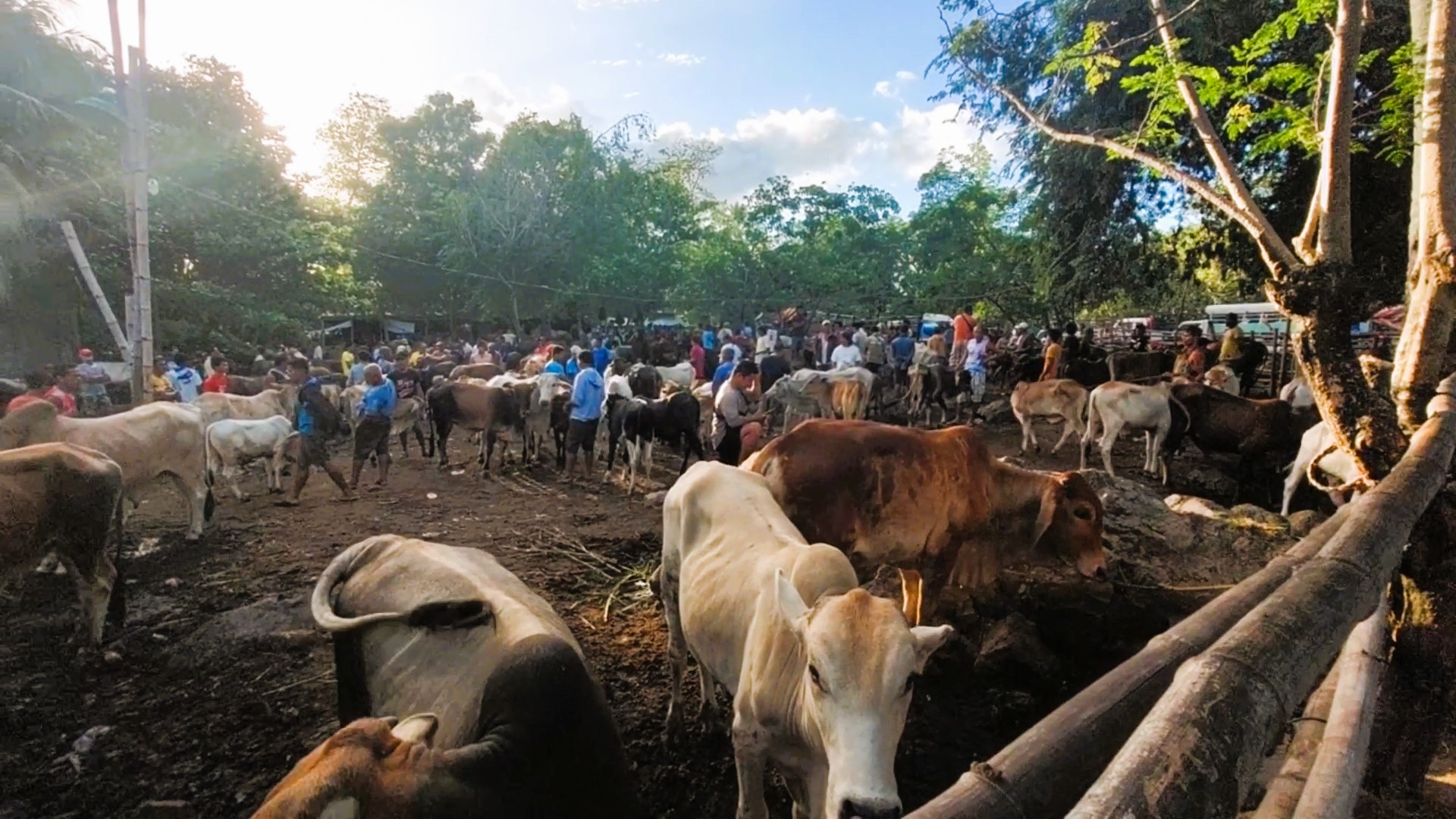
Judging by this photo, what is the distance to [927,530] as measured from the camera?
570 centimetres

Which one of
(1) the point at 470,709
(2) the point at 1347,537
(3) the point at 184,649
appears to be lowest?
(3) the point at 184,649

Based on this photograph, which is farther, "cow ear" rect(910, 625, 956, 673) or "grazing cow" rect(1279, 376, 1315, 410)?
"grazing cow" rect(1279, 376, 1315, 410)

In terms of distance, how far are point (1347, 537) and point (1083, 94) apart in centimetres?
1829

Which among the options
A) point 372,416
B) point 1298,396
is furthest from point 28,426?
point 1298,396

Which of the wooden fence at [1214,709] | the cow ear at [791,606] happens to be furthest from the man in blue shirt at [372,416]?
the wooden fence at [1214,709]

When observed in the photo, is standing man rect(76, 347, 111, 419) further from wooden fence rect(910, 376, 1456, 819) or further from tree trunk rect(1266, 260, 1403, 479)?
tree trunk rect(1266, 260, 1403, 479)

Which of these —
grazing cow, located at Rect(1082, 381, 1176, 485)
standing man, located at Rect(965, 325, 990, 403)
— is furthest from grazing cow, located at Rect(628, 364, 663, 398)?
grazing cow, located at Rect(1082, 381, 1176, 485)

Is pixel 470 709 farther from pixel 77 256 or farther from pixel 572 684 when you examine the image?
pixel 77 256

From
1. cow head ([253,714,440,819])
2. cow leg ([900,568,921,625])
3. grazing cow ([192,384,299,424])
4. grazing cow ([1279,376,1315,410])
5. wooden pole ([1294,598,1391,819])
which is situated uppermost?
grazing cow ([1279,376,1315,410])

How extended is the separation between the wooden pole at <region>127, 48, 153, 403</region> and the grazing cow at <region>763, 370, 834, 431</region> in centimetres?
1120

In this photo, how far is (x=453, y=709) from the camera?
3.16 meters

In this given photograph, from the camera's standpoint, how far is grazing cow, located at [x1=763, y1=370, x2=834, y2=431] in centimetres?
1598

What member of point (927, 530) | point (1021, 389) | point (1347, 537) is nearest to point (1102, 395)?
point (1021, 389)

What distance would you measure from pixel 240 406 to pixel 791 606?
13.5 meters
